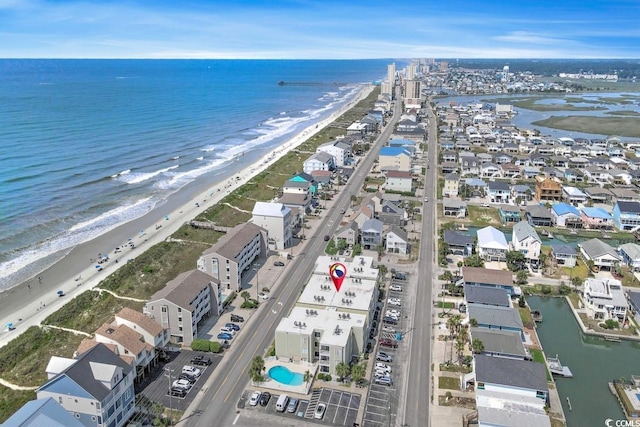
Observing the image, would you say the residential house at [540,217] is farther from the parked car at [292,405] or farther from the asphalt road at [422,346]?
the parked car at [292,405]

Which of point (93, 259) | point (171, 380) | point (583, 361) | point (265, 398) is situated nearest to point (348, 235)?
point (583, 361)

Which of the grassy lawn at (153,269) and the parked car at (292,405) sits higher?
the grassy lawn at (153,269)

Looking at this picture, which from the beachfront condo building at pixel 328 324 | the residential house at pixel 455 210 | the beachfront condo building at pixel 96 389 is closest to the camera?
the beachfront condo building at pixel 96 389

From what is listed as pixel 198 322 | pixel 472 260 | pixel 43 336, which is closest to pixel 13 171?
pixel 43 336

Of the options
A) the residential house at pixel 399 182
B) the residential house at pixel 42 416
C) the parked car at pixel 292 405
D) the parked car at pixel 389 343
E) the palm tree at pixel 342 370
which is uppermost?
the residential house at pixel 399 182

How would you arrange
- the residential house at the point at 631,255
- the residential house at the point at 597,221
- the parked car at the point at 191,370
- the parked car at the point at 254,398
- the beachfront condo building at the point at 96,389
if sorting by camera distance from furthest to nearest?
the residential house at the point at 597,221, the residential house at the point at 631,255, the parked car at the point at 191,370, the parked car at the point at 254,398, the beachfront condo building at the point at 96,389

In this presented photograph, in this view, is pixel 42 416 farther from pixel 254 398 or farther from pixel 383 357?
pixel 383 357

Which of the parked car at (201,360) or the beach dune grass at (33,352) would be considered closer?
the beach dune grass at (33,352)

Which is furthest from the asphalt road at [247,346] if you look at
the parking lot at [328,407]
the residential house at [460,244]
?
the residential house at [460,244]
